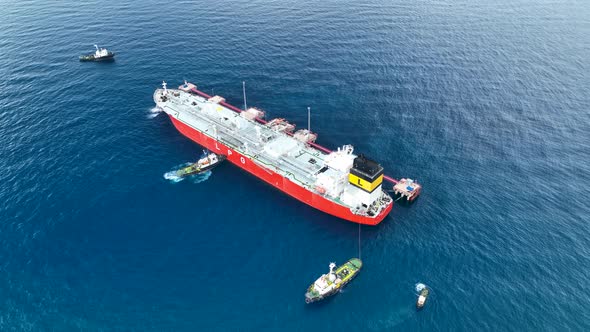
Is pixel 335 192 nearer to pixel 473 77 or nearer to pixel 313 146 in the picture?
pixel 313 146

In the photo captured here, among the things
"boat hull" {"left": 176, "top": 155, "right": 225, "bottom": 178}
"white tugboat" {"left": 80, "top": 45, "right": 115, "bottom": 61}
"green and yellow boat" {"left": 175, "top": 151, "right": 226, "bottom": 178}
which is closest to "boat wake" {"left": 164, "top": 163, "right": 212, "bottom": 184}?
"boat hull" {"left": 176, "top": 155, "right": 225, "bottom": 178}

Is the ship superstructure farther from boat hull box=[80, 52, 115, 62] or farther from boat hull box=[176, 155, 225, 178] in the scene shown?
boat hull box=[80, 52, 115, 62]

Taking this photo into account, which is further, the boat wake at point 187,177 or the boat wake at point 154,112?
the boat wake at point 154,112

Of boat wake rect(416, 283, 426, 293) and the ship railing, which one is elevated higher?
the ship railing

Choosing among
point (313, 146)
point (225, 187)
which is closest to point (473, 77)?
point (313, 146)

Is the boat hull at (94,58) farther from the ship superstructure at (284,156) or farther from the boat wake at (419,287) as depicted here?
the boat wake at (419,287)

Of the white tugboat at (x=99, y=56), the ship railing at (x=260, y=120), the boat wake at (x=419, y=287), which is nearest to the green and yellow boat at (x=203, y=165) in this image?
the ship railing at (x=260, y=120)
